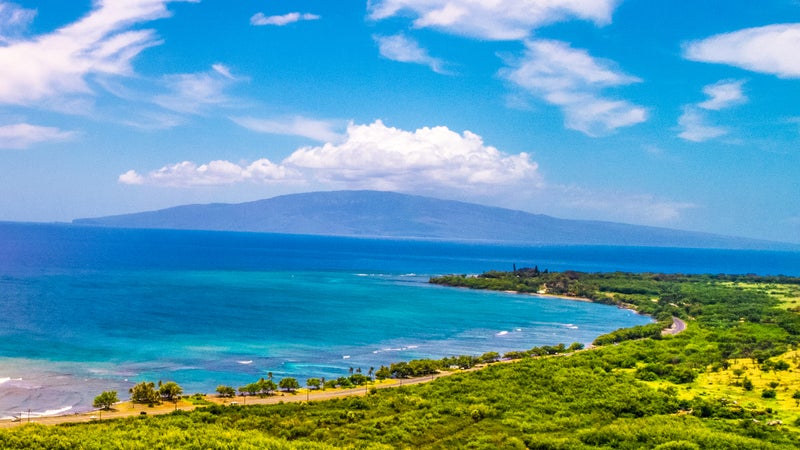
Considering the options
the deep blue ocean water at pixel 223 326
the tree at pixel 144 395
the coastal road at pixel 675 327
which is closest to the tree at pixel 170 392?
the tree at pixel 144 395

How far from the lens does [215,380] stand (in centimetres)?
6494

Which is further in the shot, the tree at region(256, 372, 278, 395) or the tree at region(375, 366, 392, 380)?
the tree at region(375, 366, 392, 380)

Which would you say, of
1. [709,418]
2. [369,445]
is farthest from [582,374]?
[369,445]

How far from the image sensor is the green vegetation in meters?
43.1

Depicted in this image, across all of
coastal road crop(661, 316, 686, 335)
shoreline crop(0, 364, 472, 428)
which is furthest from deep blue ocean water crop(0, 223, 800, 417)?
coastal road crop(661, 316, 686, 335)

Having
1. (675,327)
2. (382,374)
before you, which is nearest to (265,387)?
(382,374)

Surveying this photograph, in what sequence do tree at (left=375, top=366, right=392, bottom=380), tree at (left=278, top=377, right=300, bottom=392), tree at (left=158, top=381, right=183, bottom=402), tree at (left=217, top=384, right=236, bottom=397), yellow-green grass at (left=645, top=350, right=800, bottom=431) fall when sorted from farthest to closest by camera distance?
tree at (left=375, top=366, right=392, bottom=380) < tree at (left=278, top=377, right=300, bottom=392) < tree at (left=217, top=384, right=236, bottom=397) < tree at (left=158, top=381, right=183, bottom=402) < yellow-green grass at (left=645, top=350, right=800, bottom=431)

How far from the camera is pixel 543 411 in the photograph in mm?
52438

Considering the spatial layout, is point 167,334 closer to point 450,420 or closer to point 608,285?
point 450,420

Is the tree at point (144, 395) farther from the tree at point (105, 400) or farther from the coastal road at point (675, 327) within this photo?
the coastal road at point (675, 327)

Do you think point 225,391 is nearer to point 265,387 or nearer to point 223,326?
point 265,387

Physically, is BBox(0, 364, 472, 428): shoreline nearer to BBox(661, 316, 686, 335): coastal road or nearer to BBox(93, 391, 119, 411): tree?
BBox(93, 391, 119, 411): tree

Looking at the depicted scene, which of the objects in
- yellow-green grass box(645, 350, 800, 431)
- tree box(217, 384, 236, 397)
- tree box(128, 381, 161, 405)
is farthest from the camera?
tree box(217, 384, 236, 397)

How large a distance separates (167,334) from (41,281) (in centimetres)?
6806
